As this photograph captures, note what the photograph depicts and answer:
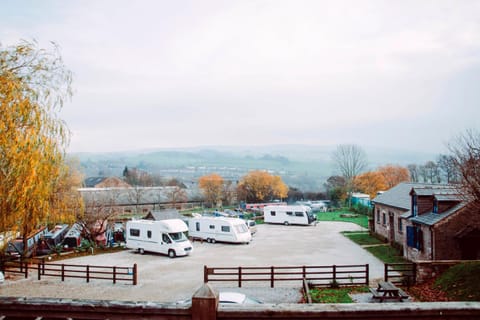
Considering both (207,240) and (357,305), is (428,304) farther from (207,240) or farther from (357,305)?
(207,240)

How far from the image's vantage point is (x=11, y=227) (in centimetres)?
1098

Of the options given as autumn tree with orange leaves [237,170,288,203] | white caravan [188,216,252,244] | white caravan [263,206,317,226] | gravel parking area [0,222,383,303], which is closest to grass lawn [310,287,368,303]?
gravel parking area [0,222,383,303]

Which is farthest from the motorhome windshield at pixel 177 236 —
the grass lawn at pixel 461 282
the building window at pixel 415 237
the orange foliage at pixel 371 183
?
the orange foliage at pixel 371 183

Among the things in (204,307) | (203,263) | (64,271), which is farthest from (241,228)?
(204,307)

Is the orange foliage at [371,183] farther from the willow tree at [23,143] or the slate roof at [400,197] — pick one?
the willow tree at [23,143]

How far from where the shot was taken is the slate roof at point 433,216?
2011 centimetres

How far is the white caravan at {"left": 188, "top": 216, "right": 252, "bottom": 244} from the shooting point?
30.5m

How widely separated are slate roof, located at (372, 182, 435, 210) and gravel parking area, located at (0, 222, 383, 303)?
4025 mm

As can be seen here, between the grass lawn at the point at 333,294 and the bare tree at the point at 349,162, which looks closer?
the grass lawn at the point at 333,294

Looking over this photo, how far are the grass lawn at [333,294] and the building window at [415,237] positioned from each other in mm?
6301

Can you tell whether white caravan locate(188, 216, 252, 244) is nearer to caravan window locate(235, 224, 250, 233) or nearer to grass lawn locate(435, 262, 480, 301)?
caravan window locate(235, 224, 250, 233)

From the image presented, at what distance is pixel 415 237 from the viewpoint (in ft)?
73.2

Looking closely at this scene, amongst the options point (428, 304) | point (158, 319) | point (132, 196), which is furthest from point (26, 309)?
point (132, 196)

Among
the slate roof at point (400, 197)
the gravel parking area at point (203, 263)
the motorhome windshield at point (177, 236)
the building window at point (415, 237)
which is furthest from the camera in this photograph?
the slate roof at point (400, 197)
